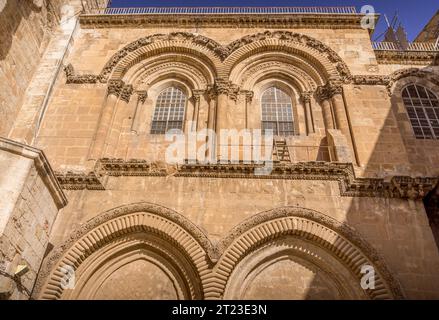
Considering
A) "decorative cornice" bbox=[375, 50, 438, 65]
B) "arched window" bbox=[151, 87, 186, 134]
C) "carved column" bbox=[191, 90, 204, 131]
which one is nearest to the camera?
"carved column" bbox=[191, 90, 204, 131]

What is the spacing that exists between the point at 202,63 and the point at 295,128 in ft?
12.9

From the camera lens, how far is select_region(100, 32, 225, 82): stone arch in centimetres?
1180

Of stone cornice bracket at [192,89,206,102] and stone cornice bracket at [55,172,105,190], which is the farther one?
stone cornice bracket at [192,89,206,102]

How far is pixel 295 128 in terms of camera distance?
1105 cm

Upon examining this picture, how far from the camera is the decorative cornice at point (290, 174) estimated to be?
8.55m

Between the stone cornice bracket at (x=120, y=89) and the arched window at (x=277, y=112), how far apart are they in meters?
4.48

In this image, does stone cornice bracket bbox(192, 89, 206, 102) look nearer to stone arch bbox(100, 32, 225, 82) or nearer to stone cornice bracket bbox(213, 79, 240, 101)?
stone cornice bracket bbox(213, 79, 240, 101)

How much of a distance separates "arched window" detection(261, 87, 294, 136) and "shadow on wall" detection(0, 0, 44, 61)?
7869mm

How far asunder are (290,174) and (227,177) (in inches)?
63.8

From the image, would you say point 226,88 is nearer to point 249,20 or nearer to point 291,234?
point 249,20

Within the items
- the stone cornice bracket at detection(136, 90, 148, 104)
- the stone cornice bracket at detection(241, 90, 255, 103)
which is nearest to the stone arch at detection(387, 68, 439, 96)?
the stone cornice bracket at detection(241, 90, 255, 103)
